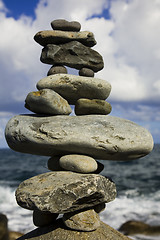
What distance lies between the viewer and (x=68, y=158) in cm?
529

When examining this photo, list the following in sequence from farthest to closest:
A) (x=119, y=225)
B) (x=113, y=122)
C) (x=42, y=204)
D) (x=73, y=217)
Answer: (x=119, y=225), (x=113, y=122), (x=73, y=217), (x=42, y=204)

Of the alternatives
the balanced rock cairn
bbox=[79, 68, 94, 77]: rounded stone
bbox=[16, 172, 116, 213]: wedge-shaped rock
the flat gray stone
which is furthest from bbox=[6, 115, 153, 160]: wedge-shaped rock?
bbox=[79, 68, 94, 77]: rounded stone

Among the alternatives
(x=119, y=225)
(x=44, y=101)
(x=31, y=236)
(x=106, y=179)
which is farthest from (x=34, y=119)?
(x=119, y=225)

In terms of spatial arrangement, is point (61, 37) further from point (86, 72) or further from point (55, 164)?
point (55, 164)

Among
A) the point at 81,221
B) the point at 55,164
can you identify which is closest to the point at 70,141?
the point at 55,164

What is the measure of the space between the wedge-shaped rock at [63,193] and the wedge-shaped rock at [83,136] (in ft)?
1.87

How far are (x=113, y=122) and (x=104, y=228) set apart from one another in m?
2.32

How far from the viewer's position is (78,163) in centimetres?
514

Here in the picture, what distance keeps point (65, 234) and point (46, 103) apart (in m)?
2.67

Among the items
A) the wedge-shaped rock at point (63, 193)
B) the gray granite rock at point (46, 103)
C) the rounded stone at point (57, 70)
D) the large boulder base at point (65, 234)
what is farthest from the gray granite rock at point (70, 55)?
the large boulder base at point (65, 234)

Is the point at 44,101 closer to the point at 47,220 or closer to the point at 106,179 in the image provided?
the point at 106,179

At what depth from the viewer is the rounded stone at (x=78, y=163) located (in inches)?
202

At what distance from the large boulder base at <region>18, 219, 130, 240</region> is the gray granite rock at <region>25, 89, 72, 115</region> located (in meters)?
2.42

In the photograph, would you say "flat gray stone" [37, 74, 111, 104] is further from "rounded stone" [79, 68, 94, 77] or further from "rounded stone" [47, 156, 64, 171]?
"rounded stone" [47, 156, 64, 171]
